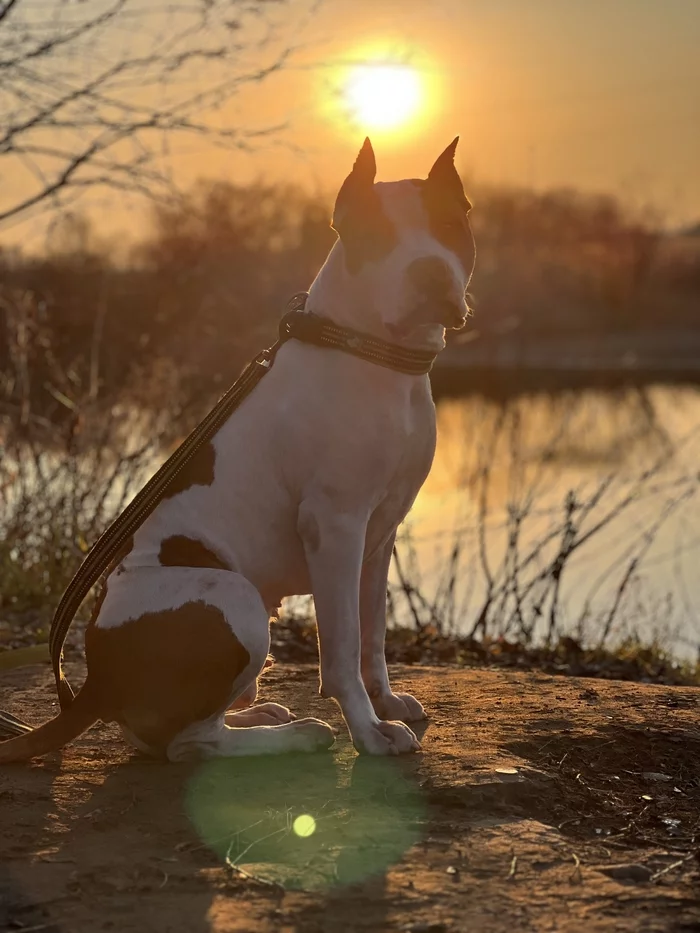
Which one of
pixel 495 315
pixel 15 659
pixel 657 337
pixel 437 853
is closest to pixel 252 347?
pixel 15 659

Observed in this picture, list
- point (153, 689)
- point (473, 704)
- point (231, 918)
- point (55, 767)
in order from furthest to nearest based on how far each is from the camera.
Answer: point (473, 704) < point (55, 767) < point (153, 689) < point (231, 918)

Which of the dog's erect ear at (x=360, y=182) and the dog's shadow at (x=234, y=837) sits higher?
the dog's erect ear at (x=360, y=182)

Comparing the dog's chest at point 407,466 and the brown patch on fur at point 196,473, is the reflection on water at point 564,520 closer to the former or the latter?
the dog's chest at point 407,466

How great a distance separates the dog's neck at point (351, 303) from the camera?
360 cm

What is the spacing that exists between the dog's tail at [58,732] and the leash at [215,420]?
52mm

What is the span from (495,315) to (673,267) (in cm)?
2525

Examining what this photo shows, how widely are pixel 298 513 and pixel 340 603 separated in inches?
12.3

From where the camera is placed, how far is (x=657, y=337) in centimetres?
3991

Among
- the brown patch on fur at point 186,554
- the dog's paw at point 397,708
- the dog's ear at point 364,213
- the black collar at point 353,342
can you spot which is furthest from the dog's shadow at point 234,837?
the dog's ear at point 364,213

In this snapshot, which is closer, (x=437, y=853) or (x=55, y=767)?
(x=437, y=853)

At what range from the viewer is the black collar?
3.62 meters

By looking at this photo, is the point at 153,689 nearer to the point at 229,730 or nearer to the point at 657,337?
the point at 229,730

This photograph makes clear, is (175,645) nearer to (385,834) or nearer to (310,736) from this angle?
(310,736)

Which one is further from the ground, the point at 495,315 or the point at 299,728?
the point at 495,315
